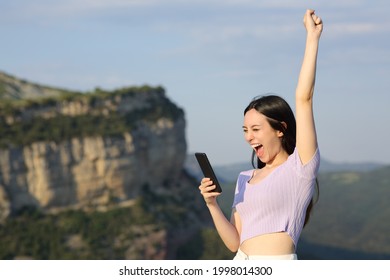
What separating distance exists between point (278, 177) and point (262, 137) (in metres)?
0.43

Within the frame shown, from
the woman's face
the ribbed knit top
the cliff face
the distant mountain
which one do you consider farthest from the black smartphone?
the distant mountain

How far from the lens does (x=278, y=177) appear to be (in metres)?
7.61

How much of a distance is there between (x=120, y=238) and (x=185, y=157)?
69.3ft

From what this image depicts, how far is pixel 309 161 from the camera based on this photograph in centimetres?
748

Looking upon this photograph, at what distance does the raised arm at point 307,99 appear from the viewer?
291 inches

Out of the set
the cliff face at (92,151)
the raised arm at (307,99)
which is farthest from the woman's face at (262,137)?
the cliff face at (92,151)

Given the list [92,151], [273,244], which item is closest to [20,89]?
[92,151]

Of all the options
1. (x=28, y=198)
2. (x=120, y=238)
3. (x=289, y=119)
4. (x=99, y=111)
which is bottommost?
(x=120, y=238)

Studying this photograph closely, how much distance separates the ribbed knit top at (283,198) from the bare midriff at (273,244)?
0.14ft

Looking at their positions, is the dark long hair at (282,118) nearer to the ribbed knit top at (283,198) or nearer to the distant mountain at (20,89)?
the ribbed knit top at (283,198)

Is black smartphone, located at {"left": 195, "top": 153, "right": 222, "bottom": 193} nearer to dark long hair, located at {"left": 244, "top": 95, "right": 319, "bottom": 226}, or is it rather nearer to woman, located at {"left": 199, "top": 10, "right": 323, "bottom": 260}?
woman, located at {"left": 199, "top": 10, "right": 323, "bottom": 260}

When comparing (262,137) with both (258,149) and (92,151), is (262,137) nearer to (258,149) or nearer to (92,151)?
(258,149)
